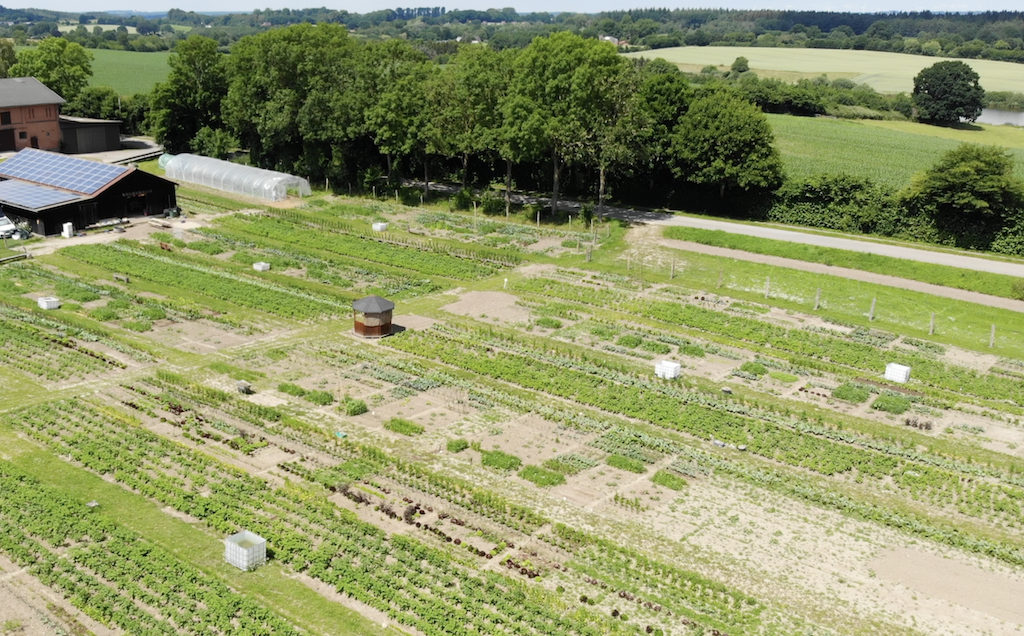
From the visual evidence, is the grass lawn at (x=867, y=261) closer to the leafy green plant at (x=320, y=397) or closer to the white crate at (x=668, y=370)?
the white crate at (x=668, y=370)

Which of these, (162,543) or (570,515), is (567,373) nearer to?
(570,515)

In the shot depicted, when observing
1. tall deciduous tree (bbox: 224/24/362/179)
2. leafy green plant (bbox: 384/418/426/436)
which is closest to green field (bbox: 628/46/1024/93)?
tall deciduous tree (bbox: 224/24/362/179)

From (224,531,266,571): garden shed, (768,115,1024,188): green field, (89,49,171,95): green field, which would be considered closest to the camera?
(224,531,266,571): garden shed

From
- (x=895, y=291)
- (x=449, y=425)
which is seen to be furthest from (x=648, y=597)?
(x=895, y=291)

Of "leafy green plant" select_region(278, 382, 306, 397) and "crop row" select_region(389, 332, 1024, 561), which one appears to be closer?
"crop row" select_region(389, 332, 1024, 561)

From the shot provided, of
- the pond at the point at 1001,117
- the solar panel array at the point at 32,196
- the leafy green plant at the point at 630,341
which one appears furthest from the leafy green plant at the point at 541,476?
the pond at the point at 1001,117

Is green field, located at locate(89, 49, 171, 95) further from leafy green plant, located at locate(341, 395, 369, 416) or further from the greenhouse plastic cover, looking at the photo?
leafy green plant, located at locate(341, 395, 369, 416)

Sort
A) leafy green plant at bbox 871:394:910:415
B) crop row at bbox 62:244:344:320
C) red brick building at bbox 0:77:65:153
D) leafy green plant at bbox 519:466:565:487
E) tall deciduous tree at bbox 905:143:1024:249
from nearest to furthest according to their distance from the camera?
leafy green plant at bbox 519:466:565:487 < leafy green plant at bbox 871:394:910:415 < crop row at bbox 62:244:344:320 < tall deciduous tree at bbox 905:143:1024:249 < red brick building at bbox 0:77:65:153

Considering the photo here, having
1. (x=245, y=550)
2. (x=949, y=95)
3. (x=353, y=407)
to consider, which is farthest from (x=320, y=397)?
(x=949, y=95)
